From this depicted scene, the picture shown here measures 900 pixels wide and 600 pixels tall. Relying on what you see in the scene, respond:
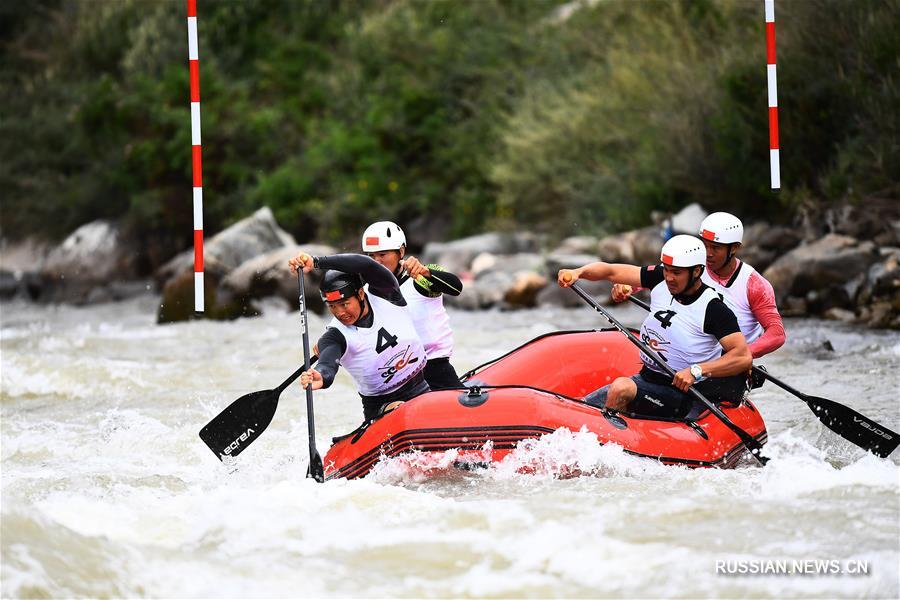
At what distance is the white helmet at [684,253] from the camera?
575 centimetres

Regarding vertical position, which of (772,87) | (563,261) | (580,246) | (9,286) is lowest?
(9,286)

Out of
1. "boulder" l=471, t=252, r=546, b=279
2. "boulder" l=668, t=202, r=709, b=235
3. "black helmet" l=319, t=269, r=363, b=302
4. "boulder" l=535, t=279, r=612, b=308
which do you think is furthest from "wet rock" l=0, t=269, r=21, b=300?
"black helmet" l=319, t=269, r=363, b=302

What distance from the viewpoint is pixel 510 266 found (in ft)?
52.0

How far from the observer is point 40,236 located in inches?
944

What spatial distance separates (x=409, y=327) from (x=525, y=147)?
12098mm

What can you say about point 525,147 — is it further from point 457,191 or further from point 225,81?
point 225,81

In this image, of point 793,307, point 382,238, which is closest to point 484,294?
point 793,307

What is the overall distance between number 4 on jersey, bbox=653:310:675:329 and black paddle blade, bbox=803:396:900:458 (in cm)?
85

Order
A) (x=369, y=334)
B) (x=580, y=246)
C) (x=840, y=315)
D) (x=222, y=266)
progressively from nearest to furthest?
(x=369, y=334), (x=840, y=315), (x=580, y=246), (x=222, y=266)

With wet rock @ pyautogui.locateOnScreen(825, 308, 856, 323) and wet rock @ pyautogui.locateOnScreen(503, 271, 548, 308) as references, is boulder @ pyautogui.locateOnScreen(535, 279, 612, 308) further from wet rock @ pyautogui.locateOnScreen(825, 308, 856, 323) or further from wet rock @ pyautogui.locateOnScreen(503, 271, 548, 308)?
wet rock @ pyautogui.locateOnScreen(825, 308, 856, 323)

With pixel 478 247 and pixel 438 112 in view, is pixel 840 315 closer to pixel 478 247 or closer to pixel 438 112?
pixel 478 247

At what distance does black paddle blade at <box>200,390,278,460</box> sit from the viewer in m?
6.09

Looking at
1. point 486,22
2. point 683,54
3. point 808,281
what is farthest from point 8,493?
point 486,22

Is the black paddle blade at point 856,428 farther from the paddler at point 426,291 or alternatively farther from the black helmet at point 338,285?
the black helmet at point 338,285
